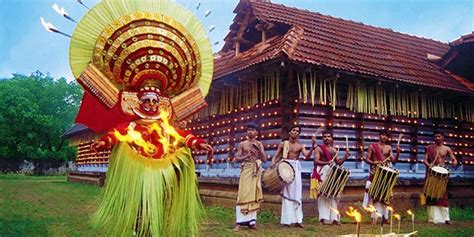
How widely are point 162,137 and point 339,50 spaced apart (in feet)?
25.3

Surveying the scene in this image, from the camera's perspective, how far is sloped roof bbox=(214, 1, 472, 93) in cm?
934

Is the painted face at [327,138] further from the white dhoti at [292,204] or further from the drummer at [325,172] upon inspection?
the white dhoti at [292,204]

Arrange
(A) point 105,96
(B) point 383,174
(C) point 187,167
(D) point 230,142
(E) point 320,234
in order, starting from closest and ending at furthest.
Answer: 1. (A) point 105,96
2. (C) point 187,167
3. (E) point 320,234
4. (B) point 383,174
5. (D) point 230,142

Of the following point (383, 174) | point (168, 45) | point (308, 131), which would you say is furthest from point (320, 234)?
point (168, 45)

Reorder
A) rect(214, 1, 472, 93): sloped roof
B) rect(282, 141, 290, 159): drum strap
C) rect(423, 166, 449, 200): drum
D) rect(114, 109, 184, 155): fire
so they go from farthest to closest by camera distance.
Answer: rect(214, 1, 472, 93): sloped roof
rect(423, 166, 449, 200): drum
rect(282, 141, 290, 159): drum strap
rect(114, 109, 184, 155): fire

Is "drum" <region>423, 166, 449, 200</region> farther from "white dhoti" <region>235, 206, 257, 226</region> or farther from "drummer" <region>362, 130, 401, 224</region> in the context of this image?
"white dhoti" <region>235, 206, 257, 226</region>

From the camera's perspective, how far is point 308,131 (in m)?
9.76

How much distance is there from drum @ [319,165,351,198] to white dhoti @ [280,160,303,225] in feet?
1.78

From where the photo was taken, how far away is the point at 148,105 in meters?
3.73

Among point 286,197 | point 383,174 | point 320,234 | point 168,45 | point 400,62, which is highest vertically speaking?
point 400,62

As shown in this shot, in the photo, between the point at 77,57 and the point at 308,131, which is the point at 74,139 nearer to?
the point at 308,131

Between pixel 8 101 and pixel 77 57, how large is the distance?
25.9 metres

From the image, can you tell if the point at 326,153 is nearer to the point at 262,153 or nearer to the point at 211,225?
the point at 262,153

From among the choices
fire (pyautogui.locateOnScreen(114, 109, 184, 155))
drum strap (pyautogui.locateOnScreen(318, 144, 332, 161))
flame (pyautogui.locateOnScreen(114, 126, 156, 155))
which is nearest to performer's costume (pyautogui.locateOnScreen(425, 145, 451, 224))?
drum strap (pyautogui.locateOnScreen(318, 144, 332, 161))
